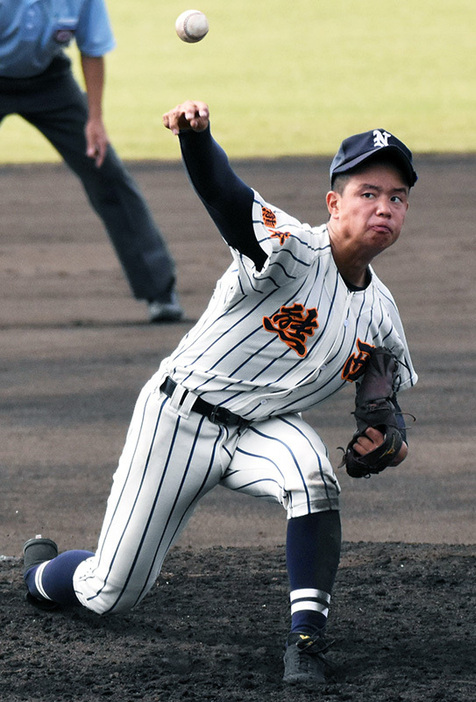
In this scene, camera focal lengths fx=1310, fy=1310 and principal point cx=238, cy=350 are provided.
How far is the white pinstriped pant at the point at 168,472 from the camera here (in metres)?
3.87

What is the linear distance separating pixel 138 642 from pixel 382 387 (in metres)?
1.11

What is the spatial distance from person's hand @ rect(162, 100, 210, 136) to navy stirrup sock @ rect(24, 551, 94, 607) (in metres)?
1.53

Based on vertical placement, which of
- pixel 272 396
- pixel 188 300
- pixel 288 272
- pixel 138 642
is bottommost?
pixel 138 642

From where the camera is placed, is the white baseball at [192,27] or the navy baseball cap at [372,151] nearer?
the navy baseball cap at [372,151]

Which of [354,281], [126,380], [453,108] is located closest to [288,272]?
[354,281]

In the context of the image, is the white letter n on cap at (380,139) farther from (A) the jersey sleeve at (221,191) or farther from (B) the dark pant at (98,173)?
(B) the dark pant at (98,173)

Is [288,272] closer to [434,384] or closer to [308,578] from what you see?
[308,578]

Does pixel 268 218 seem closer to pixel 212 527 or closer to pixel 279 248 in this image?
pixel 279 248

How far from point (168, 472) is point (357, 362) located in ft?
2.15

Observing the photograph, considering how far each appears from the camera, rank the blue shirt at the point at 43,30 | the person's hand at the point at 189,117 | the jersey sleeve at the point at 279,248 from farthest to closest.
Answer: the blue shirt at the point at 43,30
the jersey sleeve at the point at 279,248
the person's hand at the point at 189,117

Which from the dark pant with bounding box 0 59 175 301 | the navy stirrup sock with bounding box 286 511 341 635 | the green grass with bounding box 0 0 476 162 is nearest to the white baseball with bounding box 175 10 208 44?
the navy stirrup sock with bounding box 286 511 341 635

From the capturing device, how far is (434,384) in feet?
24.0

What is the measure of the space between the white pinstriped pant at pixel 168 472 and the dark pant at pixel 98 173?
14.0 feet

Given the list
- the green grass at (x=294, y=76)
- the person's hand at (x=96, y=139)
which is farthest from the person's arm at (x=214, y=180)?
the green grass at (x=294, y=76)
